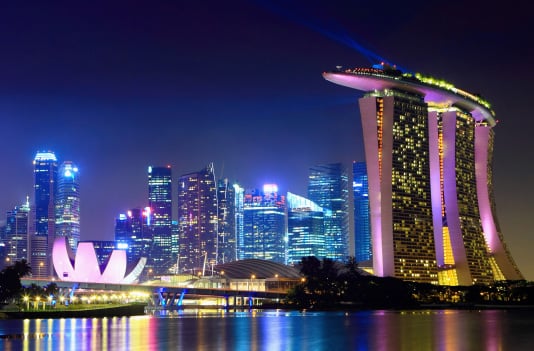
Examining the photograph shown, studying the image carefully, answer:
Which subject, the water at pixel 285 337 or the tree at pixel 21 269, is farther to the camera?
the tree at pixel 21 269

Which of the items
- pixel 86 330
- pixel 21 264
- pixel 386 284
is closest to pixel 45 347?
pixel 86 330

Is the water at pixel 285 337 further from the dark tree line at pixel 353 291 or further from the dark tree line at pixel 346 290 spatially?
the dark tree line at pixel 353 291

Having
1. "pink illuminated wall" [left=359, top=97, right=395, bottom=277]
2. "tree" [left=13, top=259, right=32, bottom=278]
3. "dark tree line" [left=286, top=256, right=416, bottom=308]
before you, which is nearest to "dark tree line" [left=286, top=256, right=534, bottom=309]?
"dark tree line" [left=286, top=256, right=416, bottom=308]

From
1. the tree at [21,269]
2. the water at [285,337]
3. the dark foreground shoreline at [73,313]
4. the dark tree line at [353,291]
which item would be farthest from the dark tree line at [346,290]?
the water at [285,337]

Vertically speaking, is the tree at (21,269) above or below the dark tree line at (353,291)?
above

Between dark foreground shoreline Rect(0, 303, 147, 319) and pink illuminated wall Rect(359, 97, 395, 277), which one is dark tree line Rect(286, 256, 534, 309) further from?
dark foreground shoreline Rect(0, 303, 147, 319)

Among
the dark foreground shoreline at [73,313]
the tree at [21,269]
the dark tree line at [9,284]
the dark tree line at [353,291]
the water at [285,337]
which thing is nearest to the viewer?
the water at [285,337]

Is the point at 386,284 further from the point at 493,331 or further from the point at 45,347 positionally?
the point at 45,347

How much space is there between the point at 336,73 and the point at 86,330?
99.3 metres

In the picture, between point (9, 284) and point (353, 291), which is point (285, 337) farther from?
point (353, 291)

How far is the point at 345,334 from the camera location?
90938 millimetres

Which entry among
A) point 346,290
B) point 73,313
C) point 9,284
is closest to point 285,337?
point 73,313

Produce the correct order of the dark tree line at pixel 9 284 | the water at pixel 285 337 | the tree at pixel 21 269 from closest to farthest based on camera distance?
1. the water at pixel 285 337
2. the dark tree line at pixel 9 284
3. the tree at pixel 21 269

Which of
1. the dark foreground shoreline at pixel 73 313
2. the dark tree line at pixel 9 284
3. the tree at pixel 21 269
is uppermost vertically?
the tree at pixel 21 269
